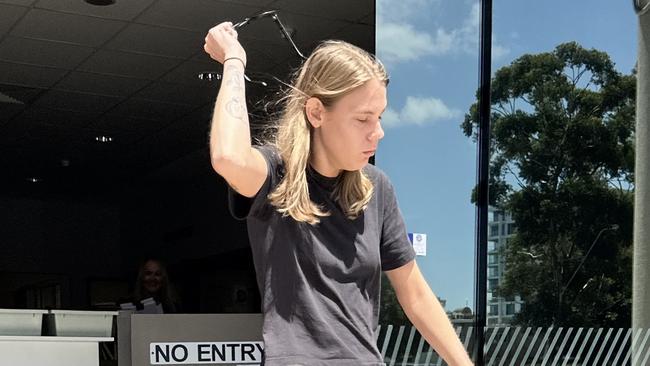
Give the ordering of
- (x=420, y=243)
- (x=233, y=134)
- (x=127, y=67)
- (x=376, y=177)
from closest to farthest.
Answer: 1. (x=233, y=134)
2. (x=376, y=177)
3. (x=420, y=243)
4. (x=127, y=67)

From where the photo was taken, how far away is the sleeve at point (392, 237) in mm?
1749

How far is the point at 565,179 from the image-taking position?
4.92 metres

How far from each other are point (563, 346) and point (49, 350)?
3.44 metres

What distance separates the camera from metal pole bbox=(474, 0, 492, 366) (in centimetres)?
475

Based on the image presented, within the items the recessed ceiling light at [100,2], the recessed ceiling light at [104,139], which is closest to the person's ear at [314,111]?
the recessed ceiling light at [100,2]

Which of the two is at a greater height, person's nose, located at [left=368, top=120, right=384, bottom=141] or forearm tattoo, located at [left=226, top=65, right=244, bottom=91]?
forearm tattoo, located at [left=226, top=65, right=244, bottom=91]

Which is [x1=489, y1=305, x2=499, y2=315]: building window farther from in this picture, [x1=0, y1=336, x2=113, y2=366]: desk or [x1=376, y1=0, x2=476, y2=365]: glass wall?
[x1=0, y1=336, x2=113, y2=366]: desk

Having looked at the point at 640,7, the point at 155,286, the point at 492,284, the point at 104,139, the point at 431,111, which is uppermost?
the point at 640,7

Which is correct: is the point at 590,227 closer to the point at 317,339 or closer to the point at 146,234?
the point at 317,339

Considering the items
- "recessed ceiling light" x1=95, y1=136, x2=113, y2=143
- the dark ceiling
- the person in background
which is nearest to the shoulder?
the dark ceiling

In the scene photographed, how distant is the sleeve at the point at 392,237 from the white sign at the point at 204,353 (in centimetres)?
301

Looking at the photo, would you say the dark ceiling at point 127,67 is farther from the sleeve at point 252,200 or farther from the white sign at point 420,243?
the sleeve at point 252,200

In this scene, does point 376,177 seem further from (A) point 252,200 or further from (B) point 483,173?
(B) point 483,173

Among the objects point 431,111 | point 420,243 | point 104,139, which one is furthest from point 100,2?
point 104,139
